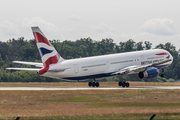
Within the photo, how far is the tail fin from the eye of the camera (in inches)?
2019

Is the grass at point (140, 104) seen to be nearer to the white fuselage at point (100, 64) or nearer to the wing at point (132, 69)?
the white fuselage at point (100, 64)

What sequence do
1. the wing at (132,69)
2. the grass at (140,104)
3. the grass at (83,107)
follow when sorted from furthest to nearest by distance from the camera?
the wing at (132,69) < the grass at (140,104) < the grass at (83,107)

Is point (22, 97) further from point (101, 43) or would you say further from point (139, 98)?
point (101, 43)

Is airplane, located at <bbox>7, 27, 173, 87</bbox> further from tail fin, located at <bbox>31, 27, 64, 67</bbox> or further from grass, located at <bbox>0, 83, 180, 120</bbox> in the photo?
grass, located at <bbox>0, 83, 180, 120</bbox>

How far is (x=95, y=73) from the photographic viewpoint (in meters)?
56.7

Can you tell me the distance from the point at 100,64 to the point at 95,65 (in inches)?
Result: 40.5

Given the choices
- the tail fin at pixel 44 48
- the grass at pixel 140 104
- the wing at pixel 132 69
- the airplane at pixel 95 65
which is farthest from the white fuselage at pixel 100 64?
the grass at pixel 140 104

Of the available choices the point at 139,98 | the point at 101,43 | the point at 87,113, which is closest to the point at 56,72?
the point at 139,98

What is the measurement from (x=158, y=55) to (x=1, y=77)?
40.1m

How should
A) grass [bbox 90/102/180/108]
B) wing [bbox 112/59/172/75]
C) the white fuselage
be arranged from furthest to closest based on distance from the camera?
wing [bbox 112/59/172/75]
the white fuselage
grass [bbox 90/102/180/108]

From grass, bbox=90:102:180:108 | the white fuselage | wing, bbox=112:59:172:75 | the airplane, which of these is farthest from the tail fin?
grass, bbox=90:102:180:108

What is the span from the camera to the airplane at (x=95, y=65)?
2047 inches

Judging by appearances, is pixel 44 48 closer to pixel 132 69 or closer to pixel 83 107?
pixel 132 69

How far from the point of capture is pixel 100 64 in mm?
57125
